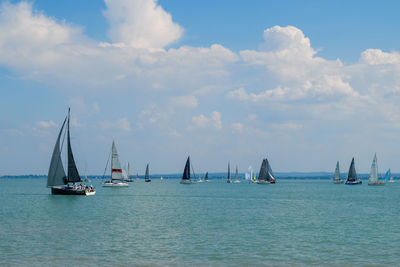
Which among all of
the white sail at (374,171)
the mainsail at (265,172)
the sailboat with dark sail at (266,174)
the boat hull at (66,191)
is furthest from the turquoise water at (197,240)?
the sailboat with dark sail at (266,174)

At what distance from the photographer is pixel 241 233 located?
40375 mm

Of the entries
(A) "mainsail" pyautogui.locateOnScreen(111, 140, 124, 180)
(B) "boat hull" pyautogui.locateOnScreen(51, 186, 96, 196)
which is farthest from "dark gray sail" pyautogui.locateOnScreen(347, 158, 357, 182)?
(B) "boat hull" pyautogui.locateOnScreen(51, 186, 96, 196)

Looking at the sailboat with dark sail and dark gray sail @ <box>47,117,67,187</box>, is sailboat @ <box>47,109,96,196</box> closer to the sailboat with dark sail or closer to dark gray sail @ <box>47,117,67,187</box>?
dark gray sail @ <box>47,117,67,187</box>

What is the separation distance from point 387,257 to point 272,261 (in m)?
8.16

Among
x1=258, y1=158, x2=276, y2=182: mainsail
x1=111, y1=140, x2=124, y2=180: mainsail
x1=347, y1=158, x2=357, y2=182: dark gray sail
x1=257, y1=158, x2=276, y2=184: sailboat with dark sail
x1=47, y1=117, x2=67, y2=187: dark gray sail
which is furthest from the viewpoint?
x1=347, y1=158, x2=357, y2=182: dark gray sail

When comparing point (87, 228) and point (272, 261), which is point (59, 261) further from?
point (87, 228)

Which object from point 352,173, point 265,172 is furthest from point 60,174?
point 352,173

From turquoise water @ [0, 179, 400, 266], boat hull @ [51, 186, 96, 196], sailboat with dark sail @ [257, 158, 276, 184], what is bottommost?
turquoise water @ [0, 179, 400, 266]

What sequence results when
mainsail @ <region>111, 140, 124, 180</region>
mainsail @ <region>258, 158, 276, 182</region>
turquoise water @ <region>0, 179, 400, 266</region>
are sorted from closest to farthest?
1. turquoise water @ <region>0, 179, 400, 266</region>
2. mainsail @ <region>111, 140, 124, 180</region>
3. mainsail @ <region>258, 158, 276, 182</region>

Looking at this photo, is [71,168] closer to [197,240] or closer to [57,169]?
[57,169]

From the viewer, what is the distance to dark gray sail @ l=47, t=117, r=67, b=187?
270ft

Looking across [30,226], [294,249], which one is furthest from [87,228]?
[294,249]

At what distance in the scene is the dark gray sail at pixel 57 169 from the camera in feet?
270

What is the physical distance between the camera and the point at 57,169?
82500 mm
